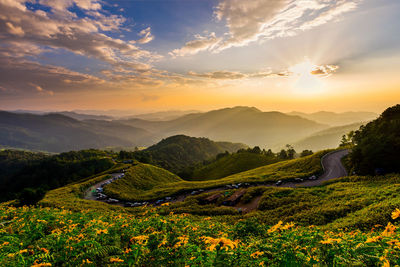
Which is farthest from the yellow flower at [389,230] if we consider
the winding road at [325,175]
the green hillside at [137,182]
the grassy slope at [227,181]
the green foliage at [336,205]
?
the green hillside at [137,182]

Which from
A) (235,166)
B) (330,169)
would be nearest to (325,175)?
(330,169)

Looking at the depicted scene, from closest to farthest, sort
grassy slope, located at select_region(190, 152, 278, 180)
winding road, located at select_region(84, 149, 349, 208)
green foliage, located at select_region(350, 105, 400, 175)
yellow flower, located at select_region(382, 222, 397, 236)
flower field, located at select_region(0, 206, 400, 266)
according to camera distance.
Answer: flower field, located at select_region(0, 206, 400, 266), yellow flower, located at select_region(382, 222, 397, 236), green foliage, located at select_region(350, 105, 400, 175), winding road, located at select_region(84, 149, 349, 208), grassy slope, located at select_region(190, 152, 278, 180)

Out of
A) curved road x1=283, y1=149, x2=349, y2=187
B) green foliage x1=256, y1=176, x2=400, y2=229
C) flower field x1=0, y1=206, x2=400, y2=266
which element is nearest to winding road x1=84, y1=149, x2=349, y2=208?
curved road x1=283, y1=149, x2=349, y2=187

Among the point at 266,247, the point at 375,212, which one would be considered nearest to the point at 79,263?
the point at 266,247

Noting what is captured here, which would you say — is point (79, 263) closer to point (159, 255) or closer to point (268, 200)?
point (159, 255)

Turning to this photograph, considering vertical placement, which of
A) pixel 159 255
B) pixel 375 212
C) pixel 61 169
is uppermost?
pixel 159 255

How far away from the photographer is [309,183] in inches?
1590

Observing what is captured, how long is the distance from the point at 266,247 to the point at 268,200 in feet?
80.9

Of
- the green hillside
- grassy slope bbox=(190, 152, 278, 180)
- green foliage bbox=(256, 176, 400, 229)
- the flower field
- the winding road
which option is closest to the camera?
the flower field

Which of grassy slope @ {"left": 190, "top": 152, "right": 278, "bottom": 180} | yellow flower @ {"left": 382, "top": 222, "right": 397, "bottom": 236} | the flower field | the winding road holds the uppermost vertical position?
yellow flower @ {"left": 382, "top": 222, "right": 397, "bottom": 236}

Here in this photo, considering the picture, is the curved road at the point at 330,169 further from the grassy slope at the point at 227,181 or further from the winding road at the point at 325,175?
the grassy slope at the point at 227,181

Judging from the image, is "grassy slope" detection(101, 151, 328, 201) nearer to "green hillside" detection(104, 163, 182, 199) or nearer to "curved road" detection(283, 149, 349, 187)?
"green hillside" detection(104, 163, 182, 199)

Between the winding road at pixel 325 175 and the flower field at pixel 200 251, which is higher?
the flower field at pixel 200 251

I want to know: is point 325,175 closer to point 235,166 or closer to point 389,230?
point 389,230
